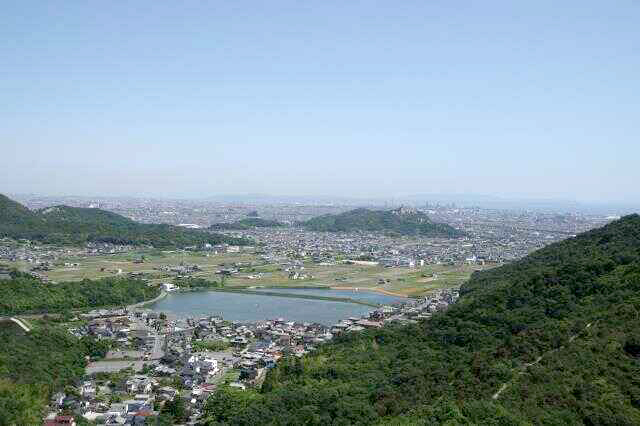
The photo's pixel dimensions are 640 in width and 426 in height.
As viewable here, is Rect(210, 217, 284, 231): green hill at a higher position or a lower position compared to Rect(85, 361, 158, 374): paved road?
higher

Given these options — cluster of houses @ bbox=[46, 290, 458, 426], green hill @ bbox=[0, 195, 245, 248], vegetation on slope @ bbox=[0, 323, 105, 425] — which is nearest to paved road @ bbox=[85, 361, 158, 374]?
cluster of houses @ bbox=[46, 290, 458, 426]

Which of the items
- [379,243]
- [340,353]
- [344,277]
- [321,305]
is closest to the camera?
[340,353]

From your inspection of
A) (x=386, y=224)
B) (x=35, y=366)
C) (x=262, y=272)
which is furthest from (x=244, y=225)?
(x=35, y=366)

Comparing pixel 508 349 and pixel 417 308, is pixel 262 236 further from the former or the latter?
pixel 508 349

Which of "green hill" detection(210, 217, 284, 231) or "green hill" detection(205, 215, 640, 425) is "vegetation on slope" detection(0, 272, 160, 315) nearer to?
"green hill" detection(205, 215, 640, 425)

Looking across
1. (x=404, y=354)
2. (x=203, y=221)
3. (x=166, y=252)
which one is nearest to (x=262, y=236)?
(x=166, y=252)

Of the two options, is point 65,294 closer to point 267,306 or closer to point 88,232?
point 267,306

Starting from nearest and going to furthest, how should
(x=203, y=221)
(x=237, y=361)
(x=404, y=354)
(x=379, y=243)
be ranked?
(x=404, y=354), (x=237, y=361), (x=379, y=243), (x=203, y=221)
